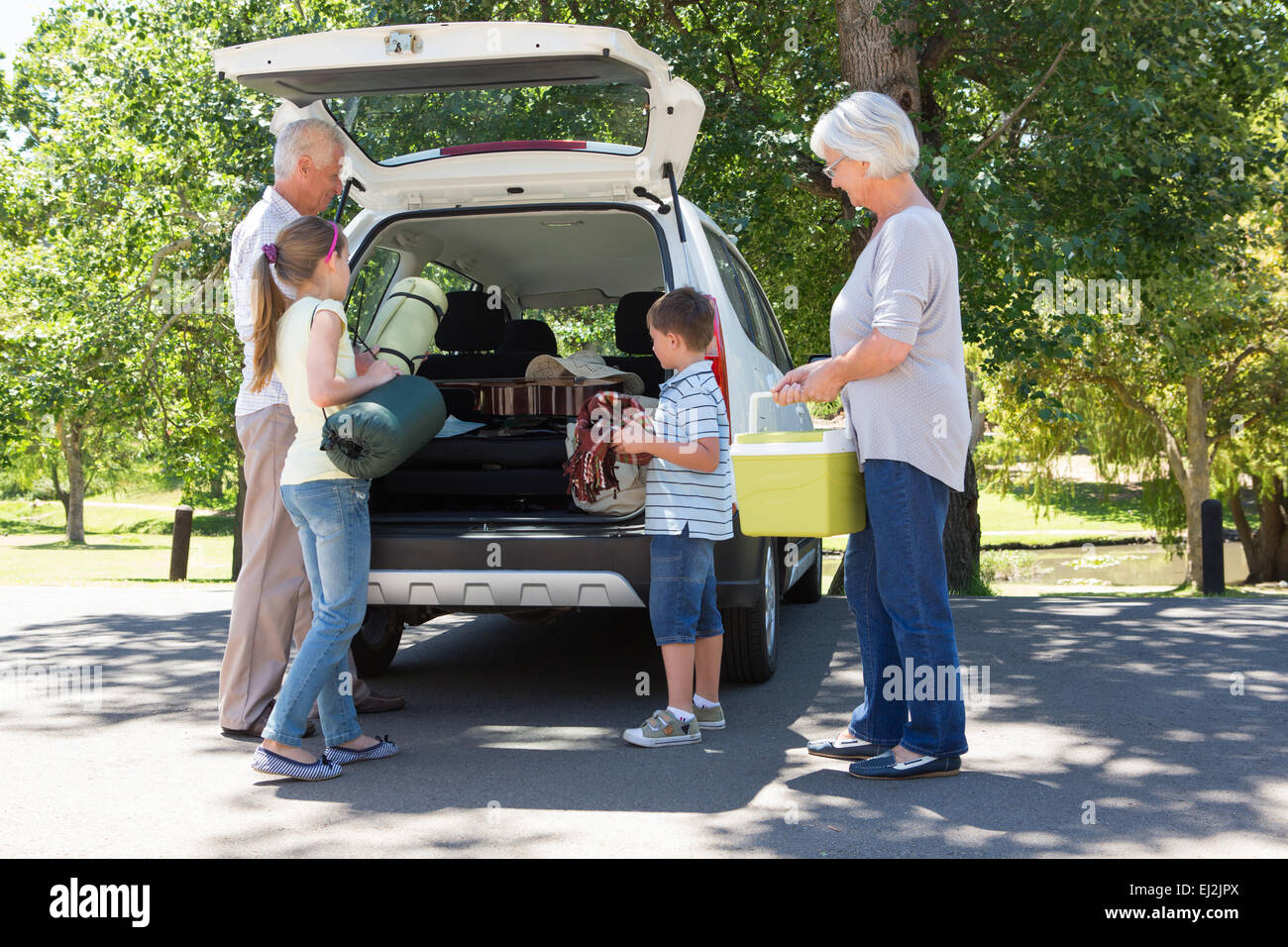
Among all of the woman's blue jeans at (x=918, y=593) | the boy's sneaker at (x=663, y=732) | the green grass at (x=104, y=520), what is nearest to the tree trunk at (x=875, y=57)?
the boy's sneaker at (x=663, y=732)

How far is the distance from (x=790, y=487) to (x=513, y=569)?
1186 mm

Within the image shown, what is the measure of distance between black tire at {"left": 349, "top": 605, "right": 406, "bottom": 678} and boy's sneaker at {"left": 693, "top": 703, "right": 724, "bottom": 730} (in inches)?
62.3

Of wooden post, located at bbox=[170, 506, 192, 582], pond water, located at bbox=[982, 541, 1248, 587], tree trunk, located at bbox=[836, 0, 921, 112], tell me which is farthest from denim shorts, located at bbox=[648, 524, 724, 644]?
pond water, located at bbox=[982, 541, 1248, 587]

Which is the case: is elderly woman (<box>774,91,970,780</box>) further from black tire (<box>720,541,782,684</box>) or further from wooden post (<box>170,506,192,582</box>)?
wooden post (<box>170,506,192,582</box>)

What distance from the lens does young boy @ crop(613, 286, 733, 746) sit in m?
4.16

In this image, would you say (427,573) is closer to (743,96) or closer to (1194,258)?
(743,96)

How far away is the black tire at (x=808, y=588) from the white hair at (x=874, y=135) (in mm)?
4345

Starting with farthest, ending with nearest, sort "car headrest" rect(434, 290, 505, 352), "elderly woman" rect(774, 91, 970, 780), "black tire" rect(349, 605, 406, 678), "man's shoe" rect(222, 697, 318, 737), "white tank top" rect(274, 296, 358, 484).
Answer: "car headrest" rect(434, 290, 505, 352) → "black tire" rect(349, 605, 406, 678) → "man's shoe" rect(222, 697, 318, 737) → "white tank top" rect(274, 296, 358, 484) → "elderly woman" rect(774, 91, 970, 780)

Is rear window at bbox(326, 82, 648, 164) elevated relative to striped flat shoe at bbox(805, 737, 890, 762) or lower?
elevated

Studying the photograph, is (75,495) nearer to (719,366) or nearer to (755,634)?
(755,634)

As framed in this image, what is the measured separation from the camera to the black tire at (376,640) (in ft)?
17.9

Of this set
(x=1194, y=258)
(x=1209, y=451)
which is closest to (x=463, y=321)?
(x=1194, y=258)

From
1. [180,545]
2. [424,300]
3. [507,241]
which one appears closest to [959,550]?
[507,241]
